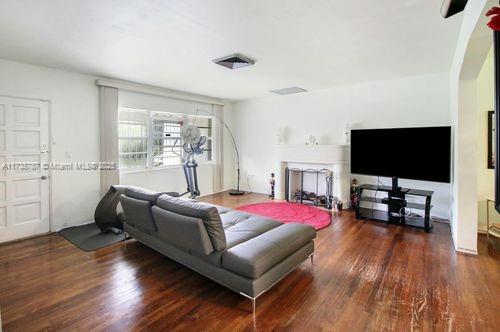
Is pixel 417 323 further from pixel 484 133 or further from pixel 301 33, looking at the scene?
pixel 484 133

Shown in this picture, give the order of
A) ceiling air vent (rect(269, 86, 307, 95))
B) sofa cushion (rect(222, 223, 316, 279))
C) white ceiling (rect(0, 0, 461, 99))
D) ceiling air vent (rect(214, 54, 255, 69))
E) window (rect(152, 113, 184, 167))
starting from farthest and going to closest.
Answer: window (rect(152, 113, 184, 167)) → ceiling air vent (rect(269, 86, 307, 95)) → ceiling air vent (rect(214, 54, 255, 69)) → white ceiling (rect(0, 0, 461, 99)) → sofa cushion (rect(222, 223, 316, 279))

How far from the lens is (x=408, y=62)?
3.86 m

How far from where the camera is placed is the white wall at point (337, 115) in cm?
457

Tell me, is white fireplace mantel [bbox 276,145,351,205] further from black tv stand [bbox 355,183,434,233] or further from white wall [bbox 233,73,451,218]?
black tv stand [bbox 355,183,434,233]

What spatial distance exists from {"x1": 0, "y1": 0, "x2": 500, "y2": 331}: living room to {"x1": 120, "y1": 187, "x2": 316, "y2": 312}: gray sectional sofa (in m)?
0.02

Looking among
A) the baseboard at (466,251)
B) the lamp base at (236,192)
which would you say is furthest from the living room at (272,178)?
the lamp base at (236,192)

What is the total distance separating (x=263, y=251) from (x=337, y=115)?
418cm

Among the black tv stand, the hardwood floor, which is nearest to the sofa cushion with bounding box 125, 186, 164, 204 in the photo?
the hardwood floor

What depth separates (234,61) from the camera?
144 inches

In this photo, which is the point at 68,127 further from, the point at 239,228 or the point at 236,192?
the point at 236,192

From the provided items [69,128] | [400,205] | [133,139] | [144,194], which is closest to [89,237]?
[144,194]

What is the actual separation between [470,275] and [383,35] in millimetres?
2639

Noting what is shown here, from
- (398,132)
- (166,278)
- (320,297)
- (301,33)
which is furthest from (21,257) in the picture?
(398,132)

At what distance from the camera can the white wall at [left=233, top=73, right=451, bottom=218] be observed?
4574 mm
